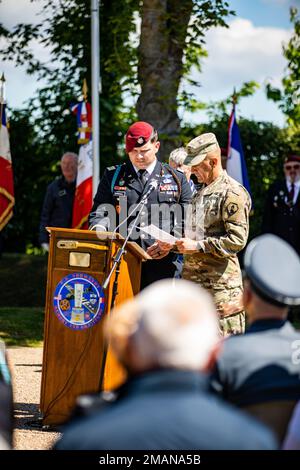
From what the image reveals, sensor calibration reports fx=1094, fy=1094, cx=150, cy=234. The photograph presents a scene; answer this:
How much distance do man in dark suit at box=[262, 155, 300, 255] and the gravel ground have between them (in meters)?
3.79

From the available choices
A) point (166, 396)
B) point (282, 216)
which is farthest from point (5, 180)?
point (166, 396)

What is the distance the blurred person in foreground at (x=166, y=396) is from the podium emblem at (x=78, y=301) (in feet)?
14.2

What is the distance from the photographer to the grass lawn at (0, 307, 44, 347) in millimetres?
13250

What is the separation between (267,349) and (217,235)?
10.9 feet

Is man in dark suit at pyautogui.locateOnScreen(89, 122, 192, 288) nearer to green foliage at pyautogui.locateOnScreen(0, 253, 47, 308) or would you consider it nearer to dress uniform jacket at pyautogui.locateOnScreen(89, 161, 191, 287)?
dress uniform jacket at pyautogui.locateOnScreen(89, 161, 191, 287)

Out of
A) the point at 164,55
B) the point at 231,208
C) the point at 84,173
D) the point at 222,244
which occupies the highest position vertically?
the point at 164,55

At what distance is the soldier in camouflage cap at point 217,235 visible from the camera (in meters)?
7.03

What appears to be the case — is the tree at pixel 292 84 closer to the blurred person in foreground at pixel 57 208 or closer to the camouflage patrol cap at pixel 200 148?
the blurred person in foreground at pixel 57 208

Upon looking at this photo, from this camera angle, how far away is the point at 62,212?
14234mm

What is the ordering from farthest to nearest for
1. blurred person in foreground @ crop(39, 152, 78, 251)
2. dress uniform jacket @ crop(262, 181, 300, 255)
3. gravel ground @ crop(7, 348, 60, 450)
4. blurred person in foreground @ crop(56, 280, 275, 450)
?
dress uniform jacket @ crop(262, 181, 300, 255)
blurred person in foreground @ crop(39, 152, 78, 251)
gravel ground @ crop(7, 348, 60, 450)
blurred person in foreground @ crop(56, 280, 275, 450)

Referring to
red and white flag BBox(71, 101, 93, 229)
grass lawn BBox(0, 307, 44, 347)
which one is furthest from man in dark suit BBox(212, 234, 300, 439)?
red and white flag BBox(71, 101, 93, 229)

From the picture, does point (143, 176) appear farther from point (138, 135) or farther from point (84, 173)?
point (84, 173)

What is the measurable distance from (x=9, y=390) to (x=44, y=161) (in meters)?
17.6

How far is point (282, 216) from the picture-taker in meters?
14.4
